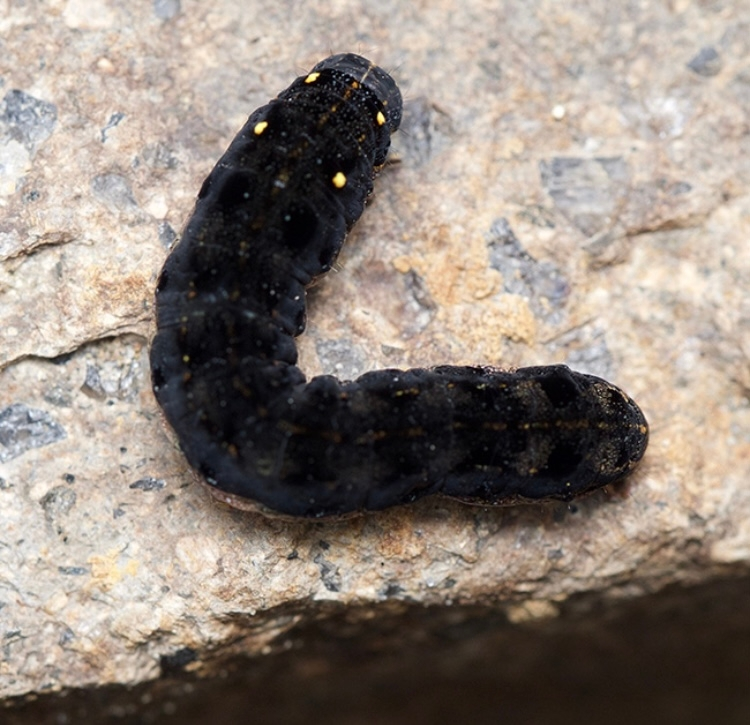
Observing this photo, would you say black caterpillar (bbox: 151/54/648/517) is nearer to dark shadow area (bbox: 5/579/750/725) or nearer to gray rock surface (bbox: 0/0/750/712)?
gray rock surface (bbox: 0/0/750/712)

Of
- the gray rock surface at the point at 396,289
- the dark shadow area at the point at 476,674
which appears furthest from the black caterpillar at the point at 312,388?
the dark shadow area at the point at 476,674

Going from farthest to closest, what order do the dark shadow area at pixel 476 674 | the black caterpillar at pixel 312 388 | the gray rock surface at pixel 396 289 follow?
the dark shadow area at pixel 476 674
the gray rock surface at pixel 396 289
the black caterpillar at pixel 312 388

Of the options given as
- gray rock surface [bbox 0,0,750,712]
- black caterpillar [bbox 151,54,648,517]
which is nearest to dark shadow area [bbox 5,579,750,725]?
gray rock surface [bbox 0,0,750,712]

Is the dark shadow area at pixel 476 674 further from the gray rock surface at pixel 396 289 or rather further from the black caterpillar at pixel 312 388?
the black caterpillar at pixel 312 388

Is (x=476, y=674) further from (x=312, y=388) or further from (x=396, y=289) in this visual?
(x=312, y=388)

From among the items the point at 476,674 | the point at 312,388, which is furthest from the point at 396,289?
the point at 476,674

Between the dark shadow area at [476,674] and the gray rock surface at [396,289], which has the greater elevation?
the gray rock surface at [396,289]
